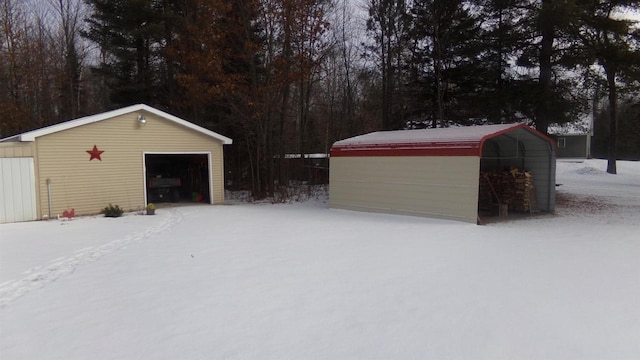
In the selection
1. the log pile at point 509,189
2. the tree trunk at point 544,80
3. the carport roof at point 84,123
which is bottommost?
the log pile at point 509,189

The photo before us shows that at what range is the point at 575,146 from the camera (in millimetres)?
38062

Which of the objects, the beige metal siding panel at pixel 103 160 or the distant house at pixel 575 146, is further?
the distant house at pixel 575 146

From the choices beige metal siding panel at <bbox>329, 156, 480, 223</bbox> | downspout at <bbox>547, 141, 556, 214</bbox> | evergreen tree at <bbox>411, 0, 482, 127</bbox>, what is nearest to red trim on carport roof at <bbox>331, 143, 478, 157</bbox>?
beige metal siding panel at <bbox>329, 156, 480, 223</bbox>

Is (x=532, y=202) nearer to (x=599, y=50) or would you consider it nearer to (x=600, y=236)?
(x=600, y=236)

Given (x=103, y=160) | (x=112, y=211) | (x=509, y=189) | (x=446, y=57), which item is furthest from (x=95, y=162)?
(x=446, y=57)

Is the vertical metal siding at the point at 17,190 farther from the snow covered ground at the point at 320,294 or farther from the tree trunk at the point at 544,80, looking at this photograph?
the tree trunk at the point at 544,80

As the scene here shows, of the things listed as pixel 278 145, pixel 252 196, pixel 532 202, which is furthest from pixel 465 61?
pixel 252 196

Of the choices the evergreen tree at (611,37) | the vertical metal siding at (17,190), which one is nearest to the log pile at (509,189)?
the evergreen tree at (611,37)

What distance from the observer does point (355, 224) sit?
33.9 ft

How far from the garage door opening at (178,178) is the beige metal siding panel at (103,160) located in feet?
5.07

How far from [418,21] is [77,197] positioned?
15.9m

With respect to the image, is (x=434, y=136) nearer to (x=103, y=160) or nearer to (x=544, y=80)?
(x=544, y=80)

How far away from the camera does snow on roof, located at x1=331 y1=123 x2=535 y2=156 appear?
1027cm

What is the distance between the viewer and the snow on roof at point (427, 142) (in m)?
10.3
